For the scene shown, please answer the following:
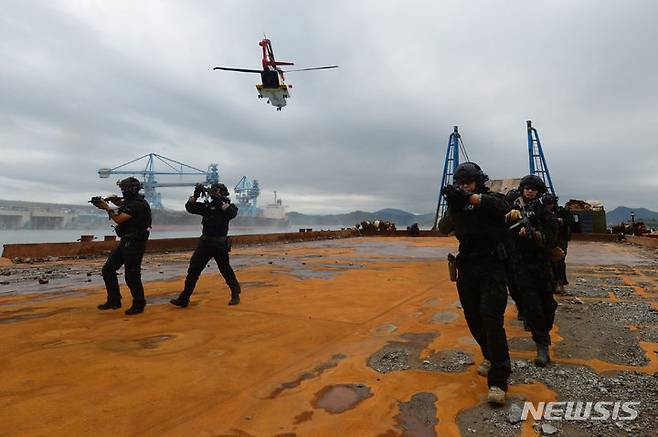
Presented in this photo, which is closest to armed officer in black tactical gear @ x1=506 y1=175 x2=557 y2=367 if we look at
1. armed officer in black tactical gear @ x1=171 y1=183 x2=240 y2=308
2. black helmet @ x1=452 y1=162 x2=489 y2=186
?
black helmet @ x1=452 y1=162 x2=489 y2=186

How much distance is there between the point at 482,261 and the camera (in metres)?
2.86

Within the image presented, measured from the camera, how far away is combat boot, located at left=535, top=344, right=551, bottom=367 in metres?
3.19

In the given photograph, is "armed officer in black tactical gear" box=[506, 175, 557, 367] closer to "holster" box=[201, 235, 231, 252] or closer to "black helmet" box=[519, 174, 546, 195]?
"black helmet" box=[519, 174, 546, 195]

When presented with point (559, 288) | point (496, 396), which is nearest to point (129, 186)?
point (496, 396)

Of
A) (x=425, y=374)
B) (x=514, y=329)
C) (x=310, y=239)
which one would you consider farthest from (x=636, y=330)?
(x=310, y=239)

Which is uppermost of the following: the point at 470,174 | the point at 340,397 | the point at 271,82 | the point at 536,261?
the point at 271,82

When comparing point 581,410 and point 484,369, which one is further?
point 484,369

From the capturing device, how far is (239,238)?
68.3ft

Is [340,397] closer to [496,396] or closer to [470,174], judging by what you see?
[496,396]

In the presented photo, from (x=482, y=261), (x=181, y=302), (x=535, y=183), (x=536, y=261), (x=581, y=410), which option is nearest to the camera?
(x=581, y=410)

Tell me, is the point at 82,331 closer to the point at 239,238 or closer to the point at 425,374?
the point at 425,374

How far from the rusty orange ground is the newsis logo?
13 centimetres

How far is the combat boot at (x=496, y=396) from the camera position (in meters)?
2.49

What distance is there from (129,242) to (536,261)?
499cm
